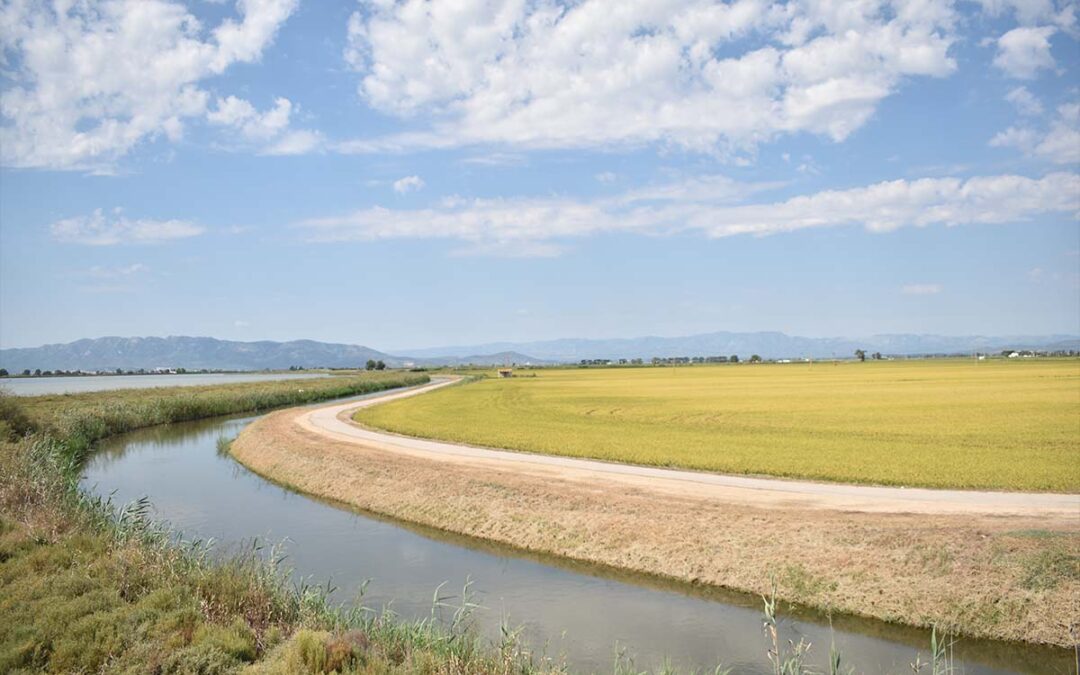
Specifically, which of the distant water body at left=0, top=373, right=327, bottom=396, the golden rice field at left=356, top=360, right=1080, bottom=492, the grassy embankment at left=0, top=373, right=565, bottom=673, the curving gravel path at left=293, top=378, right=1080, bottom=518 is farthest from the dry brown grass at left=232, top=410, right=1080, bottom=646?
the distant water body at left=0, top=373, right=327, bottom=396

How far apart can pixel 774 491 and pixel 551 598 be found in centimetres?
859

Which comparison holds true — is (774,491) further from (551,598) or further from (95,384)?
(95,384)

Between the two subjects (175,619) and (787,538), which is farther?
(787,538)

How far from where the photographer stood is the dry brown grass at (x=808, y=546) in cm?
1364

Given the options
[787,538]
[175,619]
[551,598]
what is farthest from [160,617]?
[787,538]

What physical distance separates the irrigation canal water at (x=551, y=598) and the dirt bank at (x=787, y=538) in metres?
0.57

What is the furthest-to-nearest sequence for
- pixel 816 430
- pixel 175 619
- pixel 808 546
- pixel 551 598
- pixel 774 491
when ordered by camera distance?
1. pixel 816 430
2. pixel 774 491
3. pixel 808 546
4. pixel 551 598
5. pixel 175 619

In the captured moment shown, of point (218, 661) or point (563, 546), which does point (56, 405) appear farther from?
point (218, 661)

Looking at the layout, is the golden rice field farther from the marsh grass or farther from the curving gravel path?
the marsh grass

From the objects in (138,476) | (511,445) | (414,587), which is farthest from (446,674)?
(138,476)

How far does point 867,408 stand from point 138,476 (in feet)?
132

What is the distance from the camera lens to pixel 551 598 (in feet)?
51.4

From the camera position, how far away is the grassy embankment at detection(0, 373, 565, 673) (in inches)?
372

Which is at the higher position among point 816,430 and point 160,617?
point 160,617
